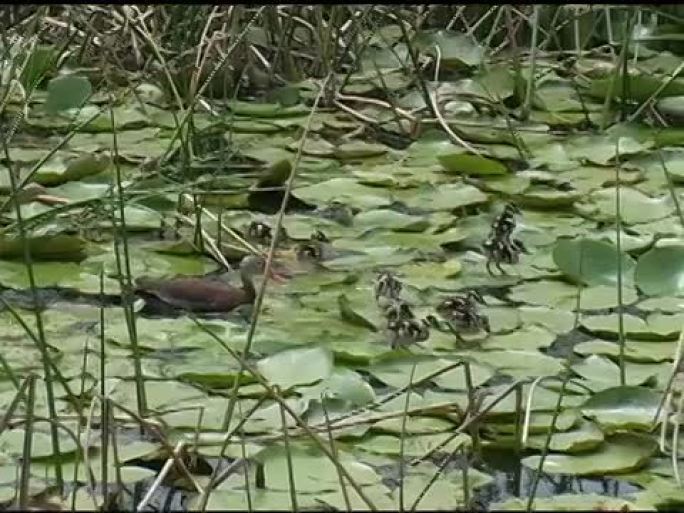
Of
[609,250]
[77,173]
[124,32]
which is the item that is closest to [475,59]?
[124,32]

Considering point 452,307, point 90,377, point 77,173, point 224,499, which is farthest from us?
point 77,173

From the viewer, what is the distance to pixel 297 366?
1.31 metres

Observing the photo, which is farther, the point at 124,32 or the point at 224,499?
the point at 124,32

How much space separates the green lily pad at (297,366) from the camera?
129 centimetres

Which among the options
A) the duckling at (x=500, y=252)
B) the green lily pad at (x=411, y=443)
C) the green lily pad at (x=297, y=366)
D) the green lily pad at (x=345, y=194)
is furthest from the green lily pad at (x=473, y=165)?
the green lily pad at (x=411, y=443)

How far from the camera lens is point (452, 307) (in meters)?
1.45

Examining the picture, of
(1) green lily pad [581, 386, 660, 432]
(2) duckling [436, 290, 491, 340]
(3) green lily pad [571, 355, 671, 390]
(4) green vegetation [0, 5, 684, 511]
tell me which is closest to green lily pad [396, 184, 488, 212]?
(4) green vegetation [0, 5, 684, 511]

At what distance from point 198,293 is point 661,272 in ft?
1.42

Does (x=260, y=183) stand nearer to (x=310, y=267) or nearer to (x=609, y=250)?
(x=310, y=267)

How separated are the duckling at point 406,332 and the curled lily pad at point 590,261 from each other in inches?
7.5

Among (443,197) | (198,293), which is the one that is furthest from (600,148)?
(198,293)

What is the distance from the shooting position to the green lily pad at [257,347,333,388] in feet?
4.23

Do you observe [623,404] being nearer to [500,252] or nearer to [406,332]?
[406,332]

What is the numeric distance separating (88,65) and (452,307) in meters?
1.22
